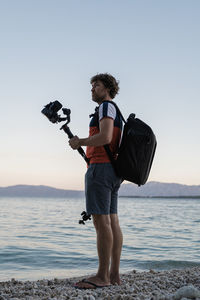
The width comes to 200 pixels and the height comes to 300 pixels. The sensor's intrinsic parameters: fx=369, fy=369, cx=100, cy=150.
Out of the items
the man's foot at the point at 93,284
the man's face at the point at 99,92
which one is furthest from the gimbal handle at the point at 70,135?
the man's foot at the point at 93,284

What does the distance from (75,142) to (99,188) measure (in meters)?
0.55

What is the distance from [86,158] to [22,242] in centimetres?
765

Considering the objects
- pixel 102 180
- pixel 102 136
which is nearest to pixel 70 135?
pixel 102 136

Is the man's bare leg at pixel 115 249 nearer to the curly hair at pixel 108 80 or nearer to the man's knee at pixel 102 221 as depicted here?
the man's knee at pixel 102 221

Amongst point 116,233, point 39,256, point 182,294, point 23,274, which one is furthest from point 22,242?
point 182,294

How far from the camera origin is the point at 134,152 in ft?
12.7

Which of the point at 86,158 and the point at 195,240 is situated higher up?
the point at 86,158

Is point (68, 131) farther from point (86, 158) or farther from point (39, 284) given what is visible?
point (39, 284)

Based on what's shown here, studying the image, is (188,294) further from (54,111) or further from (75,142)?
(54,111)

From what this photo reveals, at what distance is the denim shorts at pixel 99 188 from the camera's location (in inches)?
152

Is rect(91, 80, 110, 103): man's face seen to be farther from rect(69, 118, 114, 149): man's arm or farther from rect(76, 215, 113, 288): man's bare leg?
rect(76, 215, 113, 288): man's bare leg

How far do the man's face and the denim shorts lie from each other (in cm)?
79

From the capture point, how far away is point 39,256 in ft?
28.3

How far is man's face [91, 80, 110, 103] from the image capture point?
4172mm
